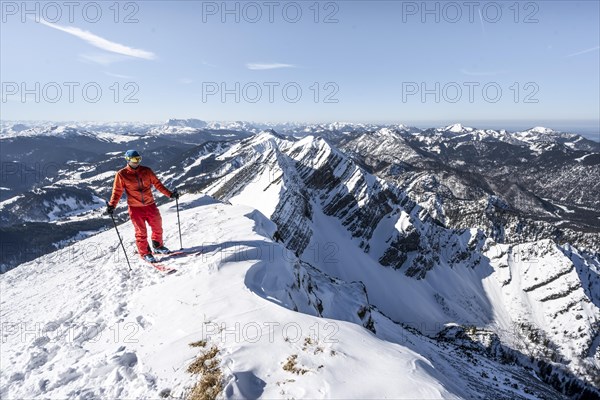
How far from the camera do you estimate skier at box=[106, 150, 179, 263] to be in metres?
14.3

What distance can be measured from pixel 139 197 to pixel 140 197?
43mm

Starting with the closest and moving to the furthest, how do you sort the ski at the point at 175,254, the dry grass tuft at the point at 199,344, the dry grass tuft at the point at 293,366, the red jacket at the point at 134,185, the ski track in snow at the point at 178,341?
1. the ski track in snow at the point at 178,341
2. the dry grass tuft at the point at 293,366
3. the dry grass tuft at the point at 199,344
4. the red jacket at the point at 134,185
5. the ski at the point at 175,254

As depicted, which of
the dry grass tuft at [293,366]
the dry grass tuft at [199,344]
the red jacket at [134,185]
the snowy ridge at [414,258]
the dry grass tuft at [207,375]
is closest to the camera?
the dry grass tuft at [207,375]

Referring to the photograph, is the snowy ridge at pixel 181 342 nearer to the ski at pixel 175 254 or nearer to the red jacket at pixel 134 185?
the ski at pixel 175 254

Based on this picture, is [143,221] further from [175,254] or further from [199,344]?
[199,344]

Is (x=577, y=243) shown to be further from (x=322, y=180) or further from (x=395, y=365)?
(x=395, y=365)

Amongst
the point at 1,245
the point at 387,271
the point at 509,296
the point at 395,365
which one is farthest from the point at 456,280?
the point at 1,245

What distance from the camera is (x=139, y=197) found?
14891mm

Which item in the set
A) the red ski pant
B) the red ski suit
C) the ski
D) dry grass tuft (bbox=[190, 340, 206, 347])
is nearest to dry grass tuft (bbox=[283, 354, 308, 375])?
dry grass tuft (bbox=[190, 340, 206, 347])

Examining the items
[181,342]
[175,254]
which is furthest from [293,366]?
[175,254]

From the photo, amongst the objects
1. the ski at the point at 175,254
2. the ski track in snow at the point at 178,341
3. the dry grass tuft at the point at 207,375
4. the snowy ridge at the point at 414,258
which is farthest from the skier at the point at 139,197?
the snowy ridge at the point at 414,258

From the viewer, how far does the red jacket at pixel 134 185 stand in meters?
14.2

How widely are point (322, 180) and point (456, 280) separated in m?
69.4

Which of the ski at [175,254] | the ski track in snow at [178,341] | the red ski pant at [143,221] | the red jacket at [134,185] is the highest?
the red jacket at [134,185]
